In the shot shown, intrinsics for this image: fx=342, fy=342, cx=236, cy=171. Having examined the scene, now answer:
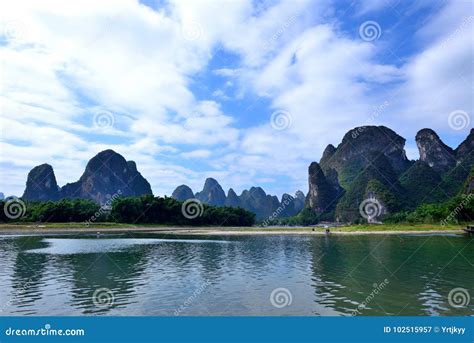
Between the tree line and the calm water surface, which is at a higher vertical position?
the tree line

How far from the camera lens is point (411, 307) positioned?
55.8ft

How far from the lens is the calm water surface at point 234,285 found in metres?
17.0

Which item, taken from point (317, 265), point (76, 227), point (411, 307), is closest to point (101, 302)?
point (411, 307)

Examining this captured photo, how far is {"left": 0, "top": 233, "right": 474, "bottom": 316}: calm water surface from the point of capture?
17.0 meters

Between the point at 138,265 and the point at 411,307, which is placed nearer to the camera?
the point at 411,307

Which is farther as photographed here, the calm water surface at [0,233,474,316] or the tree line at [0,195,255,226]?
the tree line at [0,195,255,226]

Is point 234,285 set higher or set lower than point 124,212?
lower

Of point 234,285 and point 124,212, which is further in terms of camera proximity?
point 124,212

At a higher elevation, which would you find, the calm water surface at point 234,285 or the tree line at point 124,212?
the tree line at point 124,212

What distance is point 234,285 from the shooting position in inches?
885

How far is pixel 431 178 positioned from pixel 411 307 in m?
209

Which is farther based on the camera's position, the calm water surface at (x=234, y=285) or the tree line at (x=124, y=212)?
the tree line at (x=124, y=212)
